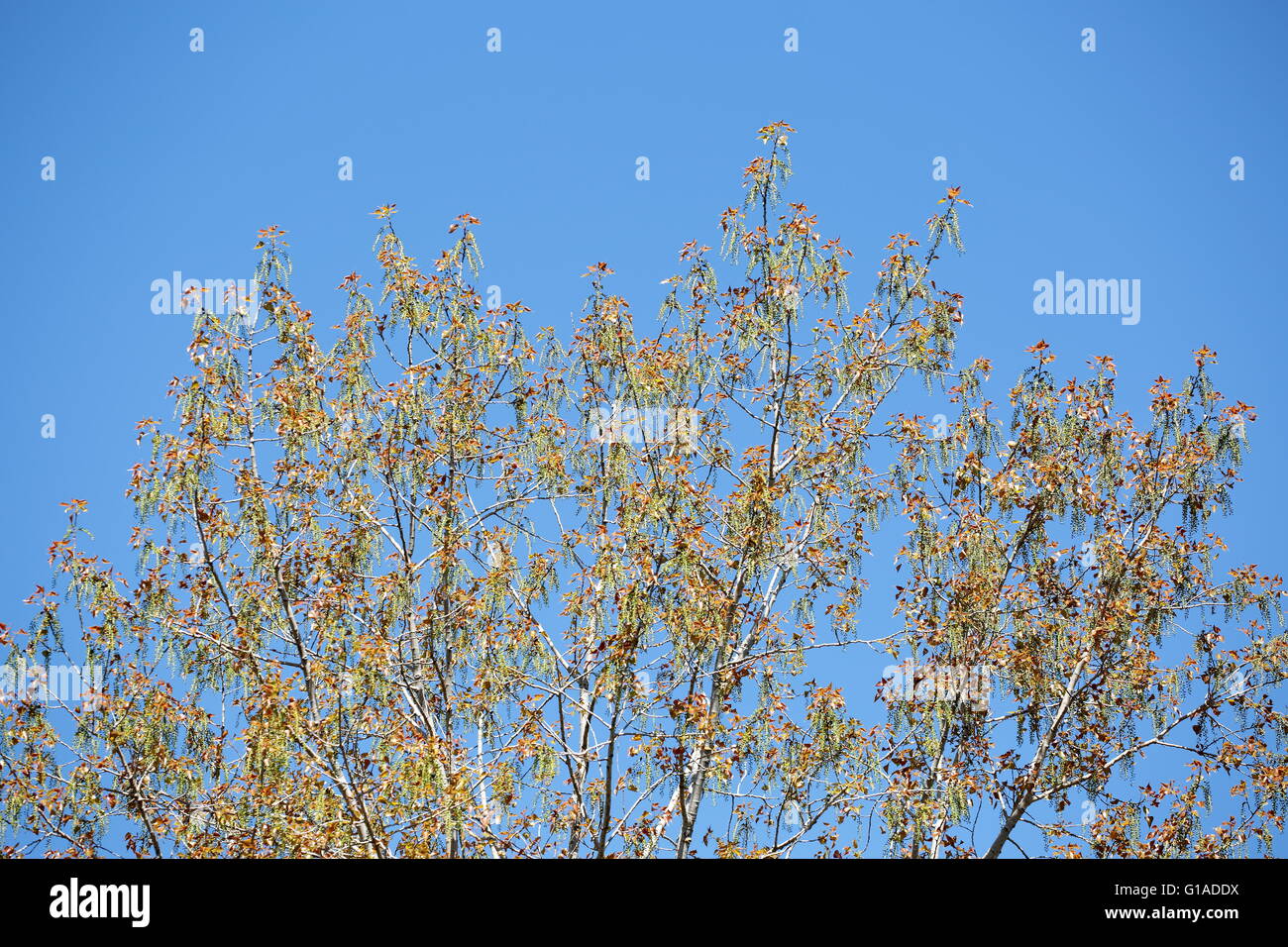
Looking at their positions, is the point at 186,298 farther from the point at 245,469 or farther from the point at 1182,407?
the point at 1182,407

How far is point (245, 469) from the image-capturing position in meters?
10.2

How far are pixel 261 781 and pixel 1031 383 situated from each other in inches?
268

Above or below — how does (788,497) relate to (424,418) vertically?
below

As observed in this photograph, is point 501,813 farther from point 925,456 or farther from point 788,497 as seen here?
point 925,456

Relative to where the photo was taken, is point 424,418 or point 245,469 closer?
point 245,469
